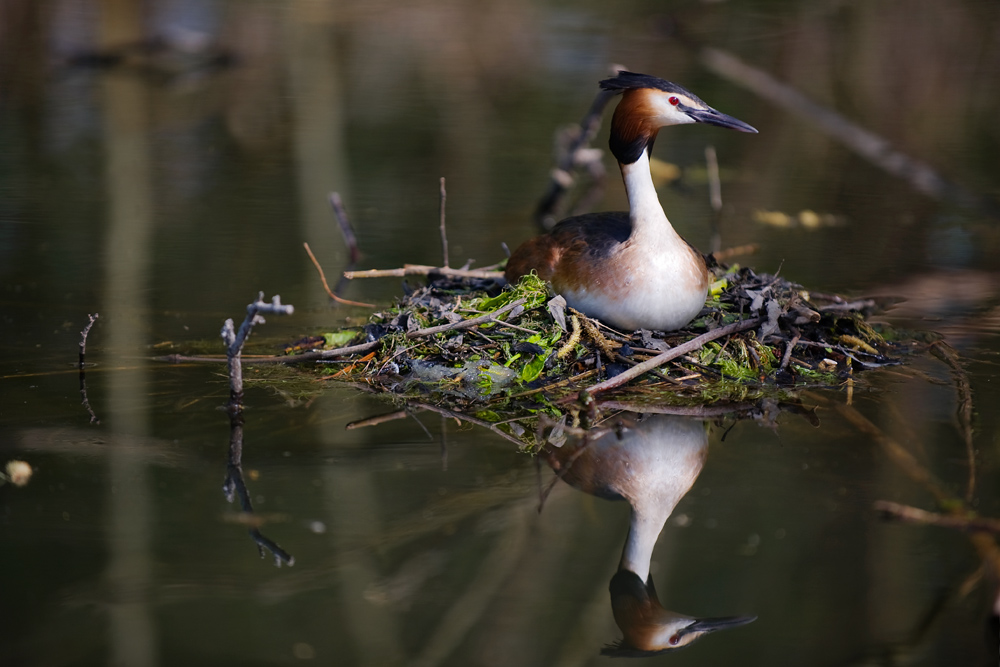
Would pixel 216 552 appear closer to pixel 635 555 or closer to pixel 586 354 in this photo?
pixel 635 555

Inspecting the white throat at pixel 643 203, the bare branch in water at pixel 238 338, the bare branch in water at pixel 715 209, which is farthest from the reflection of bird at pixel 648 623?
the bare branch in water at pixel 715 209

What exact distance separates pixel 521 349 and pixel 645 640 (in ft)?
5.99

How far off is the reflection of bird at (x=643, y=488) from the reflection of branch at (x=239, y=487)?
43.0 inches

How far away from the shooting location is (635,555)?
141 inches

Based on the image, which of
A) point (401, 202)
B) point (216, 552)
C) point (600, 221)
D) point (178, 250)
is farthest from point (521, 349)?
point (401, 202)

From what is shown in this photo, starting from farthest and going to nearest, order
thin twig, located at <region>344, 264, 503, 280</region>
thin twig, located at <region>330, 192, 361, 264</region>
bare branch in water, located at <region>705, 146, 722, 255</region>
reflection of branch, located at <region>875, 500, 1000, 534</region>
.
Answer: bare branch in water, located at <region>705, 146, 722, 255</region>
thin twig, located at <region>330, 192, 361, 264</region>
thin twig, located at <region>344, 264, 503, 280</region>
reflection of branch, located at <region>875, 500, 1000, 534</region>

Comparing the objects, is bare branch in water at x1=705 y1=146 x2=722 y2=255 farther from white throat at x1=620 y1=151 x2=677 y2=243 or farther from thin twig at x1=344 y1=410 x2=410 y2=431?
thin twig at x1=344 y1=410 x2=410 y2=431

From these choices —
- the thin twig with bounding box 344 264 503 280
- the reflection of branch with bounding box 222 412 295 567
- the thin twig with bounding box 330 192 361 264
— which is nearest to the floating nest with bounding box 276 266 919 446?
the thin twig with bounding box 344 264 503 280

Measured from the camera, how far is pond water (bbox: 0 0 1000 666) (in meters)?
3.21

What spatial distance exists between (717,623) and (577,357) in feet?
5.85

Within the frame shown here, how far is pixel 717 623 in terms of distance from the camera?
3217 millimetres

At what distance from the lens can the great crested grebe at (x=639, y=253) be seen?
15.7ft

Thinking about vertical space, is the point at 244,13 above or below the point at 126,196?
above

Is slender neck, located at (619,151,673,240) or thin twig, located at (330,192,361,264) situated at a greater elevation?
slender neck, located at (619,151,673,240)
